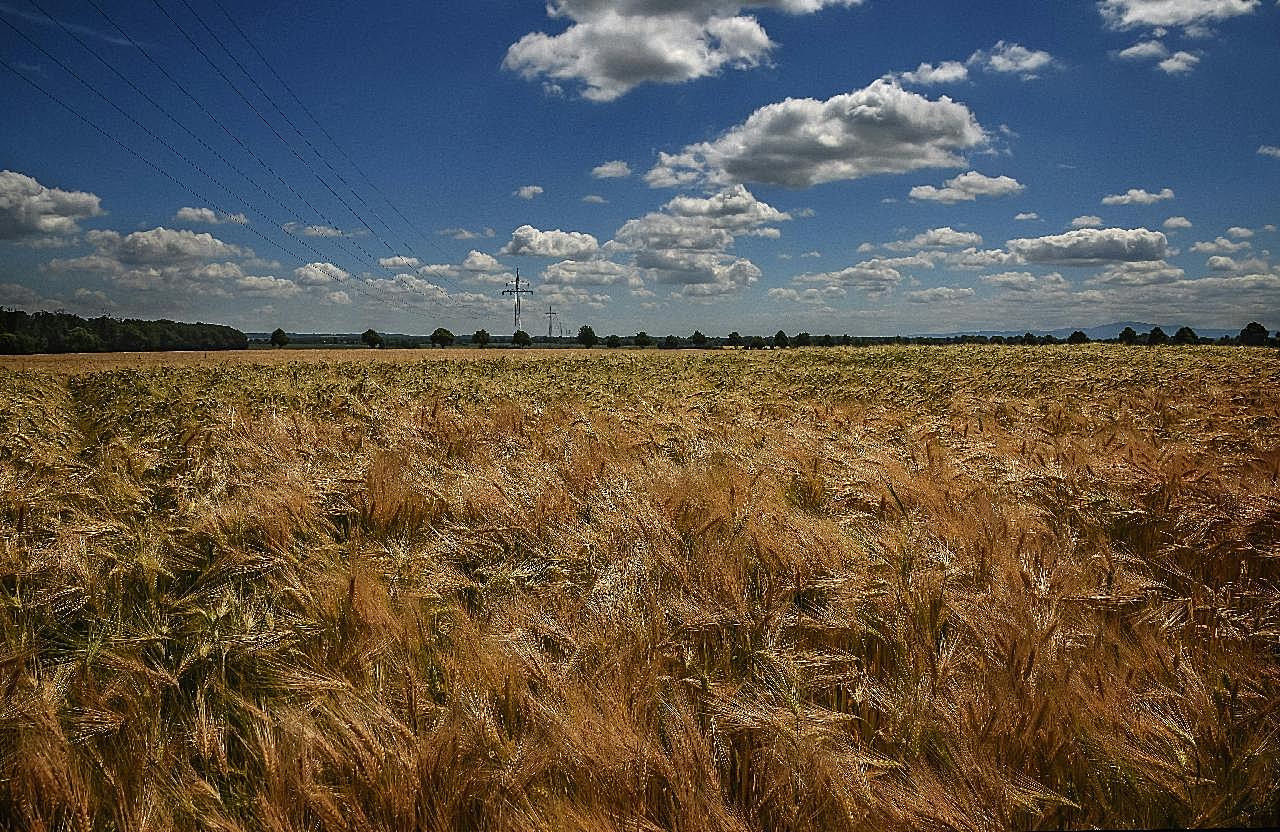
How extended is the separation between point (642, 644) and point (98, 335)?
319ft

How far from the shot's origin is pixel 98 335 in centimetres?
7419

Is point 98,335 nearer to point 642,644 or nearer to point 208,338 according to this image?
point 208,338

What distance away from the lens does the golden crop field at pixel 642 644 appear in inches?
52.6

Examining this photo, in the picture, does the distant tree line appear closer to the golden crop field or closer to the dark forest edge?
the dark forest edge

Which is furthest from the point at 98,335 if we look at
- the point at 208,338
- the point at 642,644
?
the point at 642,644

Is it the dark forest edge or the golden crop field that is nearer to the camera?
the golden crop field

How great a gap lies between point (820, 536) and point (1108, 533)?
1.52 m

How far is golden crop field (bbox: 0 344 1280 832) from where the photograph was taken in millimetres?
1336

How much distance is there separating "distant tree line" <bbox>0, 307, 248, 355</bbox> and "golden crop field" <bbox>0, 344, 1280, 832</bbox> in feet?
251

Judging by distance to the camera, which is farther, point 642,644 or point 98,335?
point 98,335

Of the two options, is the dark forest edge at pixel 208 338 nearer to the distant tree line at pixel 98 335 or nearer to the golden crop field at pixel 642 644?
the distant tree line at pixel 98 335

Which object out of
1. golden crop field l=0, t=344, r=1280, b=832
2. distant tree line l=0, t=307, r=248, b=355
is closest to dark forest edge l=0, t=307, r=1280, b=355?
distant tree line l=0, t=307, r=248, b=355

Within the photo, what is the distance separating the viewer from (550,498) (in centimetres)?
294

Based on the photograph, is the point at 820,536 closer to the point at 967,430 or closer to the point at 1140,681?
the point at 1140,681
